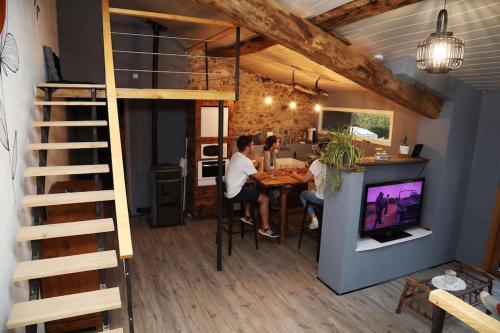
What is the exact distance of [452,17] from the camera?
2.82 metres

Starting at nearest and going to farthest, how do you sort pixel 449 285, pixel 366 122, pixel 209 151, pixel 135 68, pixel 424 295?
pixel 449 285 < pixel 424 295 < pixel 135 68 < pixel 209 151 < pixel 366 122

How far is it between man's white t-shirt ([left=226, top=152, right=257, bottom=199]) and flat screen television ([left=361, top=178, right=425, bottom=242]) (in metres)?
1.52

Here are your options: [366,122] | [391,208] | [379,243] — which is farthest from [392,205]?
[366,122]

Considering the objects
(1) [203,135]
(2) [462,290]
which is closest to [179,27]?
(1) [203,135]

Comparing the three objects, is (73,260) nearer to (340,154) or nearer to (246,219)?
(340,154)

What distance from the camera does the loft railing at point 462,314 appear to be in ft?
3.90

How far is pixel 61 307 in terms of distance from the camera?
205cm

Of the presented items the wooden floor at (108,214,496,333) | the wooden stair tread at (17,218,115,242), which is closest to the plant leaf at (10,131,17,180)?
the wooden stair tread at (17,218,115,242)

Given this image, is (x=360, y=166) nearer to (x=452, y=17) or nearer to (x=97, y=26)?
(x=452, y=17)

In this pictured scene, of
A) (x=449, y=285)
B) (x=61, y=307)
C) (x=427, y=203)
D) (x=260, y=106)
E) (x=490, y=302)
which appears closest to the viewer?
(x=490, y=302)

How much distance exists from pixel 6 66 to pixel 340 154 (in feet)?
9.84

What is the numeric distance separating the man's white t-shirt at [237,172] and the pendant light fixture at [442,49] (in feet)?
8.67

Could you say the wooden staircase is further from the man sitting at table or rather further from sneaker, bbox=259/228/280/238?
sneaker, bbox=259/228/280/238

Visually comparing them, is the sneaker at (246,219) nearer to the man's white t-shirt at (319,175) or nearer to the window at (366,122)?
the man's white t-shirt at (319,175)
